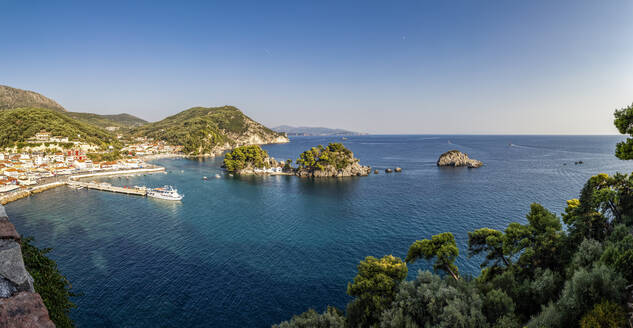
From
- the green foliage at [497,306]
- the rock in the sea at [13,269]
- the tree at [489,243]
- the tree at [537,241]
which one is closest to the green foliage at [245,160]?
the tree at [489,243]

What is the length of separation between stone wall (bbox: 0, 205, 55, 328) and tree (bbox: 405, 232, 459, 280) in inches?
927

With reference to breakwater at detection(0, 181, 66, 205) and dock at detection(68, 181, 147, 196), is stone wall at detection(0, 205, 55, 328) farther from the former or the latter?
breakwater at detection(0, 181, 66, 205)

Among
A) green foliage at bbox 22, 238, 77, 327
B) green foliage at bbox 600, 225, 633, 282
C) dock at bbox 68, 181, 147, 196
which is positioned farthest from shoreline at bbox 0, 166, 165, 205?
green foliage at bbox 600, 225, 633, 282

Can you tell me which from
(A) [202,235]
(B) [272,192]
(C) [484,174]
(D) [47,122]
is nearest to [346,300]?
(A) [202,235]

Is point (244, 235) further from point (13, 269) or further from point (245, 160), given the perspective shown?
point (245, 160)

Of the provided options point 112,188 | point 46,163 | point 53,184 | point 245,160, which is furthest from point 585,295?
point 46,163

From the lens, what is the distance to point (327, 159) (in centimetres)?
8375

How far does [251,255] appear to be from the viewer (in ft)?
109

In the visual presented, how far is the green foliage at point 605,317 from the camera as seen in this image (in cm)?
940

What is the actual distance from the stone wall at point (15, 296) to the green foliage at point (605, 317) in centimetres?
1579

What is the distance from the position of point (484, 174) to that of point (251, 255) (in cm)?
8013

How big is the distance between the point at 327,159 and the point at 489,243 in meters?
63.2

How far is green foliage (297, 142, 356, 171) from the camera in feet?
277

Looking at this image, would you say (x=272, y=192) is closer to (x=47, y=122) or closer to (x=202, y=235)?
(x=202, y=235)
